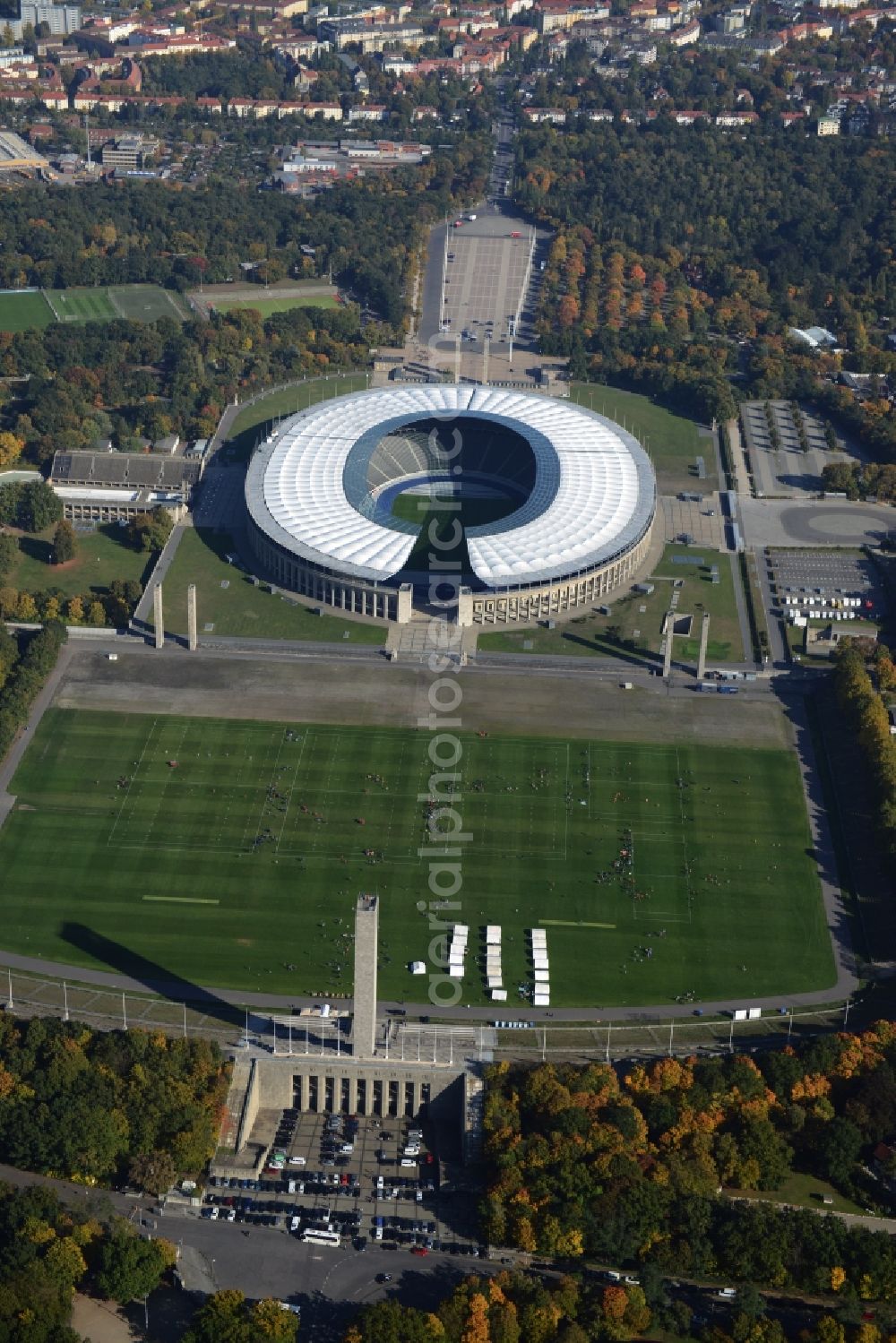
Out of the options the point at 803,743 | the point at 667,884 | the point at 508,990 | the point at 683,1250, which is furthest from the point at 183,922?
the point at 803,743

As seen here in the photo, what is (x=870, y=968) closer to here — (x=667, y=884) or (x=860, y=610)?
(x=667, y=884)

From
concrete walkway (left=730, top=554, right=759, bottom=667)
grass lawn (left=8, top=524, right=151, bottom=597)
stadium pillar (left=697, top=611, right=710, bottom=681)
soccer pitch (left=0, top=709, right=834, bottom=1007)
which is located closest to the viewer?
soccer pitch (left=0, top=709, right=834, bottom=1007)

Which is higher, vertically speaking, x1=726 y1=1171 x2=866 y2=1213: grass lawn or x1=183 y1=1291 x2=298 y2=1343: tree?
x1=726 y1=1171 x2=866 y2=1213: grass lawn

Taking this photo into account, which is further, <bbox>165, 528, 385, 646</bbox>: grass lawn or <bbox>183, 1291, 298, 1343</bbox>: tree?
<bbox>165, 528, 385, 646</bbox>: grass lawn

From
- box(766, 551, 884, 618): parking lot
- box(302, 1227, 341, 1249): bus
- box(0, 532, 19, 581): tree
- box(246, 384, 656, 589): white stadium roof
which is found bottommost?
box(0, 532, 19, 581): tree

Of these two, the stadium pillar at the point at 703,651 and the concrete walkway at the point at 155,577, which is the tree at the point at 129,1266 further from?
the stadium pillar at the point at 703,651

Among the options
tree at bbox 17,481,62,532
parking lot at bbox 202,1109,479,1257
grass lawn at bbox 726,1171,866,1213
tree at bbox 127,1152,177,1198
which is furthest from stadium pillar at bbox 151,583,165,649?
grass lawn at bbox 726,1171,866,1213

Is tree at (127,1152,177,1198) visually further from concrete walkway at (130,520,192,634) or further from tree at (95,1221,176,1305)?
concrete walkway at (130,520,192,634)

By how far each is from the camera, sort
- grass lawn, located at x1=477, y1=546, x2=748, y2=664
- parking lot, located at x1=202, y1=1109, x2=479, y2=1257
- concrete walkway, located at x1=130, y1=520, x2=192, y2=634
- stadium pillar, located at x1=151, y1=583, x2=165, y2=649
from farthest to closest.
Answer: concrete walkway, located at x1=130, y1=520, x2=192, y2=634 → grass lawn, located at x1=477, y1=546, x2=748, y2=664 → stadium pillar, located at x1=151, y1=583, x2=165, y2=649 → parking lot, located at x1=202, y1=1109, x2=479, y2=1257
